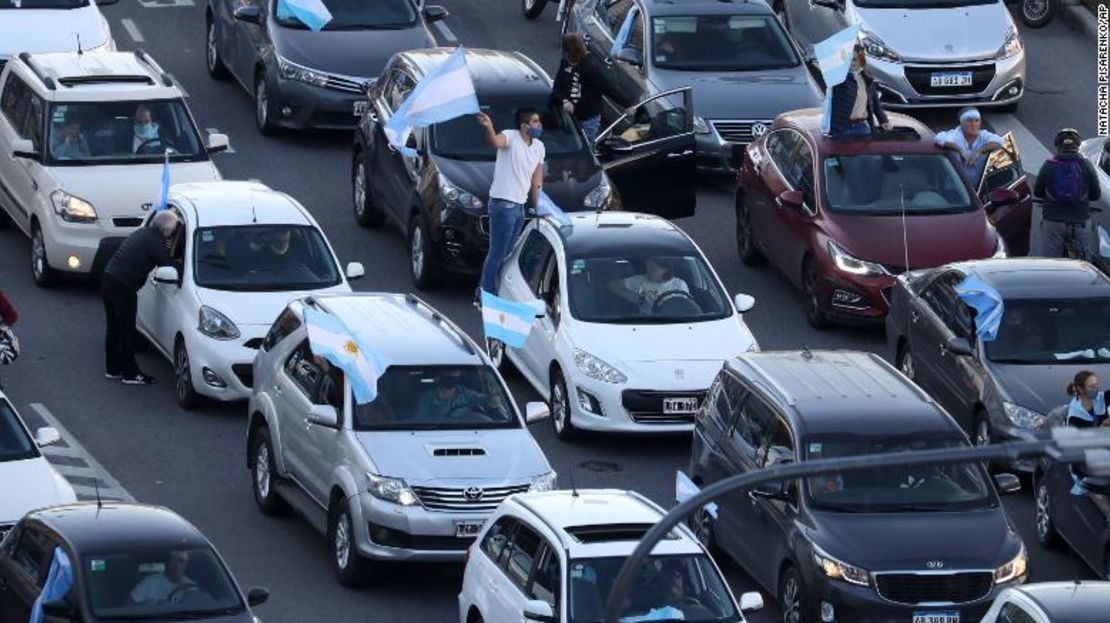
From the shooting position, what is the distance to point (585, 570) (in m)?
20.3

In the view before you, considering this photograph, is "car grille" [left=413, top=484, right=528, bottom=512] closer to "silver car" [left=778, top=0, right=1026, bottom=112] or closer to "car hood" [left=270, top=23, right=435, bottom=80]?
"car hood" [left=270, top=23, right=435, bottom=80]

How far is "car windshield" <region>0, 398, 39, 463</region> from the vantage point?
2302cm

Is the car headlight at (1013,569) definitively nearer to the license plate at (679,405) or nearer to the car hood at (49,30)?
the license plate at (679,405)

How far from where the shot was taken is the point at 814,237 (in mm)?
29359

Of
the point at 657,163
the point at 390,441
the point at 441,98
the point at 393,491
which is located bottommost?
the point at 657,163

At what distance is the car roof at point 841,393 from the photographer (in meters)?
23.1

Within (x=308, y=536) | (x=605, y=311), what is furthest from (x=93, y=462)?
(x=605, y=311)

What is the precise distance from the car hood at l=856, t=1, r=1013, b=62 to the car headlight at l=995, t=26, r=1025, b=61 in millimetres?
60

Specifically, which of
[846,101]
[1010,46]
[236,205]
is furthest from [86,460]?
[1010,46]

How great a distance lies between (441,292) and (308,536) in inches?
250

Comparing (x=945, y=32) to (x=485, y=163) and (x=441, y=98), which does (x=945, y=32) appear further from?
(x=441, y=98)

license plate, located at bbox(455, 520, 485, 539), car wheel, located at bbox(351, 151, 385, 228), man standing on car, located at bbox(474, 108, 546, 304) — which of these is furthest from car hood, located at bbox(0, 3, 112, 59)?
license plate, located at bbox(455, 520, 485, 539)

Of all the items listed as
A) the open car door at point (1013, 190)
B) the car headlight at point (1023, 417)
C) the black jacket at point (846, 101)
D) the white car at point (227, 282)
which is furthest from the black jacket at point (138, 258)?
the open car door at point (1013, 190)

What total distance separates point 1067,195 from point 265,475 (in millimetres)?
9036
